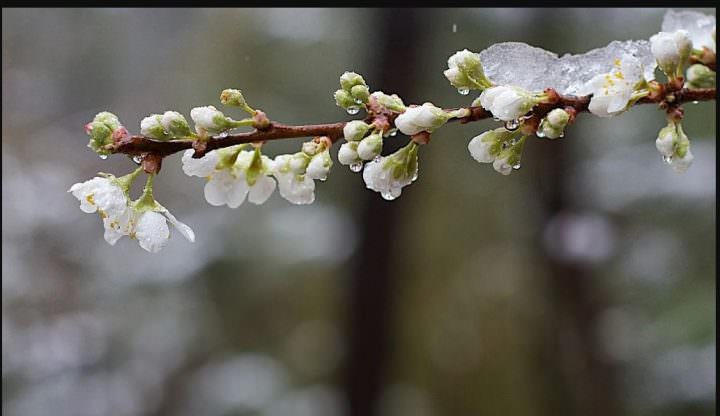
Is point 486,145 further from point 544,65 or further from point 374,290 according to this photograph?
point 374,290

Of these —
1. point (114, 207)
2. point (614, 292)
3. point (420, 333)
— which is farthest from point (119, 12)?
point (114, 207)

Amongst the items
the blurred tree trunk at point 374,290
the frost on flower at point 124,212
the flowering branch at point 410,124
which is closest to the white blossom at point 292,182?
the flowering branch at point 410,124

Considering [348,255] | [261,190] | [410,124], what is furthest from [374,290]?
[410,124]

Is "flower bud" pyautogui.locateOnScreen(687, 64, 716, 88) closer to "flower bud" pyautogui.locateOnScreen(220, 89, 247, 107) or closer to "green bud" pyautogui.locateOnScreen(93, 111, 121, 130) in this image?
"flower bud" pyautogui.locateOnScreen(220, 89, 247, 107)

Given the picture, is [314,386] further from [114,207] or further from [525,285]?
[114,207]

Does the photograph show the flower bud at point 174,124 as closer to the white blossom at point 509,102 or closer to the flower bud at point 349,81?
the flower bud at point 349,81

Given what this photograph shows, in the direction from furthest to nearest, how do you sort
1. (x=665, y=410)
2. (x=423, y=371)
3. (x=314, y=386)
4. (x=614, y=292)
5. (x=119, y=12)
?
(x=119, y=12), (x=423, y=371), (x=314, y=386), (x=614, y=292), (x=665, y=410)
